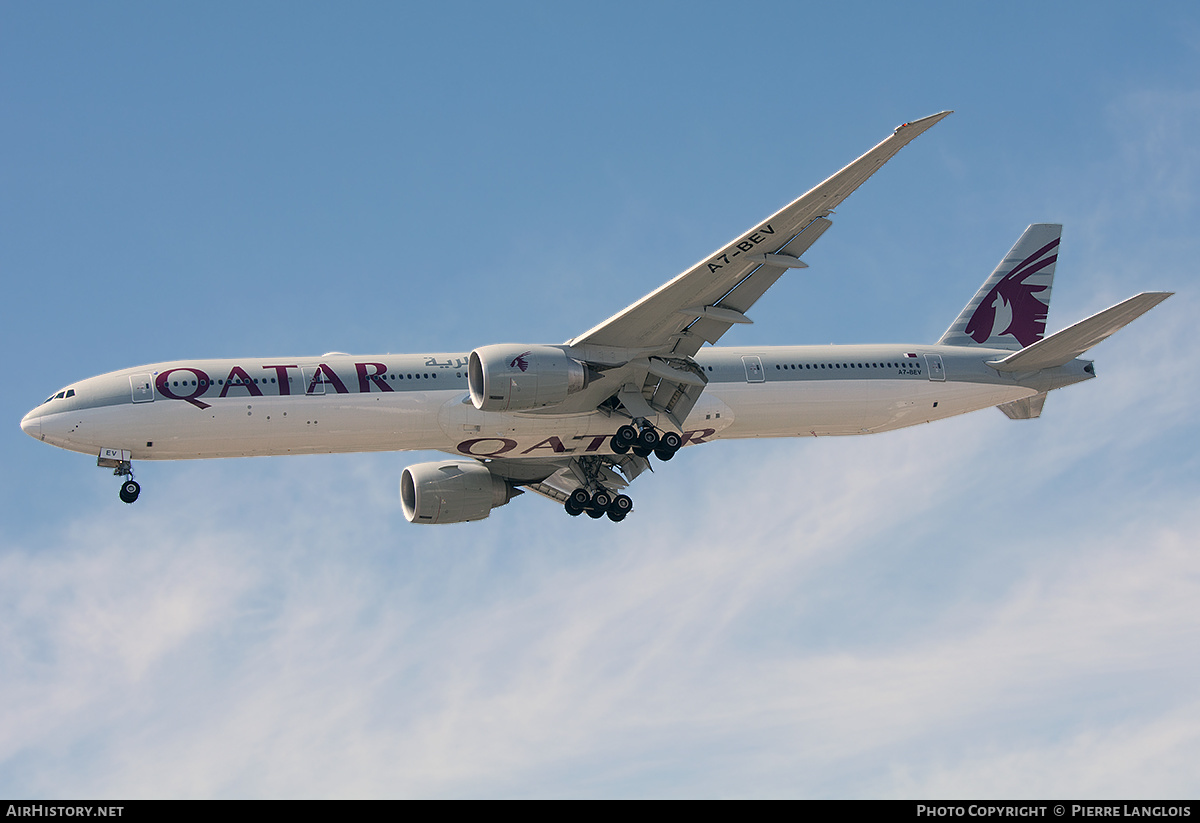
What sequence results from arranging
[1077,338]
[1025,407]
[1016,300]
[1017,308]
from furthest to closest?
[1016,300]
[1017,308]
[1025,407]
[1077,338]

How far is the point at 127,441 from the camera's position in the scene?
107ft

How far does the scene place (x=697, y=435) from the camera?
36188 mm

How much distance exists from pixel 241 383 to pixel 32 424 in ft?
18.2

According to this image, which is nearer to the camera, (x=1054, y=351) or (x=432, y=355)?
(x=432, y=355)

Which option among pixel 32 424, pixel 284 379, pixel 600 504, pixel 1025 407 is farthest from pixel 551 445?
pixel 1025 407

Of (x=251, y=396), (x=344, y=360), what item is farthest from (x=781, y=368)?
(x=251, y=396)

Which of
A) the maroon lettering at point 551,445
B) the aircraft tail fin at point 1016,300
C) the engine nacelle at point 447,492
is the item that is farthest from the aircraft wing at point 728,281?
the aircraft tail fin at point 1016,300

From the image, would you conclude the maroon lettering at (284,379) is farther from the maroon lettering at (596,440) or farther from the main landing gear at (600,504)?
the main landing gear at (600,504)

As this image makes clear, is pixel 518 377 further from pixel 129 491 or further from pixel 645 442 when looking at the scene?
pixel 129 491
